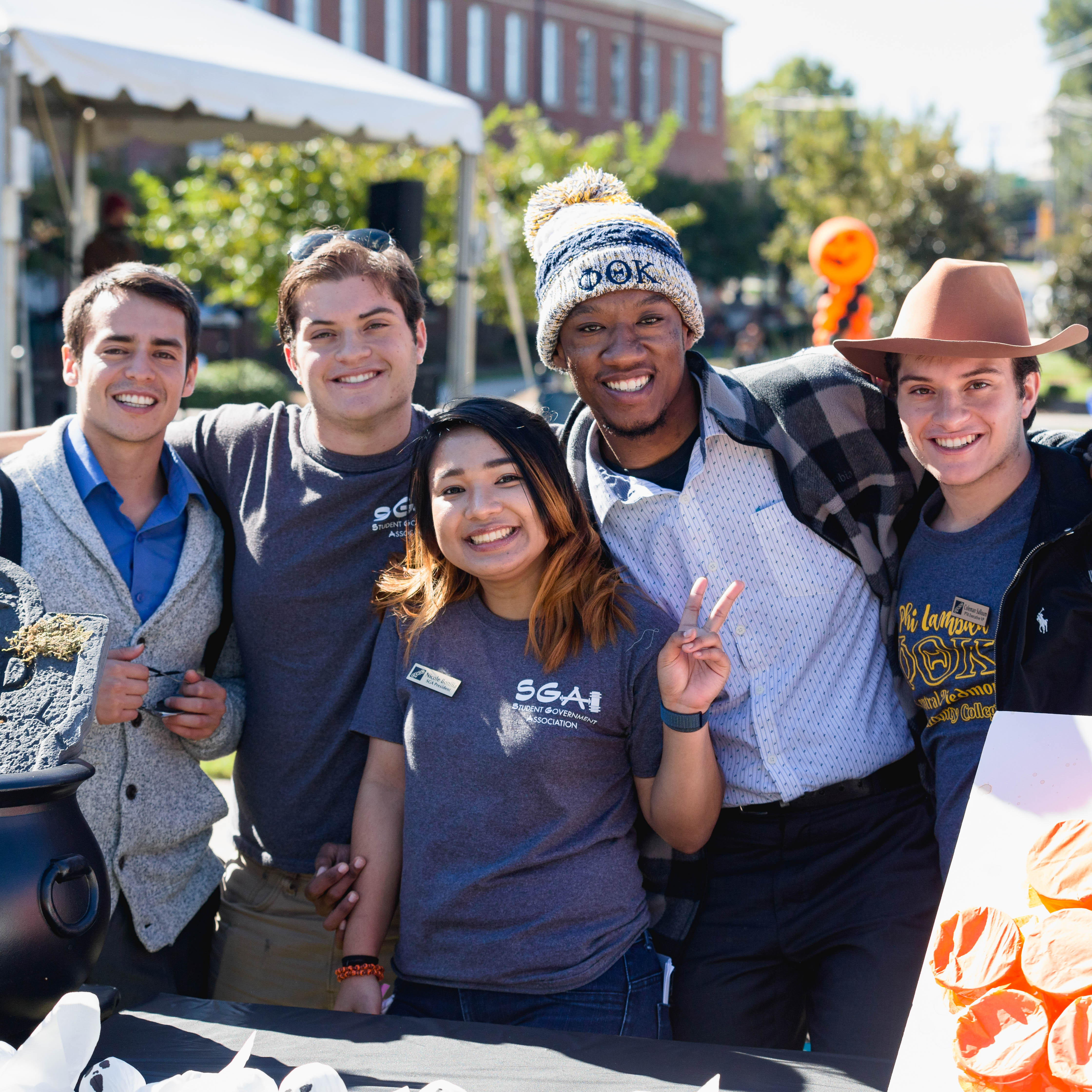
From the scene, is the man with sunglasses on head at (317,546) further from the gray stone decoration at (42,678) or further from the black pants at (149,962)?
the gray stone decoration at (42,678)

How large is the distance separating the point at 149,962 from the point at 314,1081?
1.09m

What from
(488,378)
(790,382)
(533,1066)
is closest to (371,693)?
(533,1066)

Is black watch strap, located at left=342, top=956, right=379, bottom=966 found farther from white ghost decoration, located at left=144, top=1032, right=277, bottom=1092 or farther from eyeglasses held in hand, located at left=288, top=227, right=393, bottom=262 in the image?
eyeglasses held in hand, located at left=288, top=227, right=393, bottom=262

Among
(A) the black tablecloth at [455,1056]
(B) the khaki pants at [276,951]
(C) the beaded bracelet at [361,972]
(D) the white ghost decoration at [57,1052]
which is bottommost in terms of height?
(B) the khaki pants at [276,951]

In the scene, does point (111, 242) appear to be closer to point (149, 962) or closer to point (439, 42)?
point (149, 962)

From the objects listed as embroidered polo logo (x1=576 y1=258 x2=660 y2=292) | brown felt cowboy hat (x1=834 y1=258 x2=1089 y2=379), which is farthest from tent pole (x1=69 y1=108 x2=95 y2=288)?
brown felt cowboy hat (x1=834 y1=258 x2=1089 y2=379)

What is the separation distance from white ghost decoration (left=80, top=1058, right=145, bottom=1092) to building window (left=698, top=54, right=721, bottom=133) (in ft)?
157

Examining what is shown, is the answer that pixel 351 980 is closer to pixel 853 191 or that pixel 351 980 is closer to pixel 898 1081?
pixel 898 1081

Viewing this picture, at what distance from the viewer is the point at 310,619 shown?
105 inches

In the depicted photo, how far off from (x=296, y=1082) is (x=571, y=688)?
2.93ft

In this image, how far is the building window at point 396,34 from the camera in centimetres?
3481

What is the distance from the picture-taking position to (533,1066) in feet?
5.99

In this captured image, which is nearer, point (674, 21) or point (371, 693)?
point (371, 693)

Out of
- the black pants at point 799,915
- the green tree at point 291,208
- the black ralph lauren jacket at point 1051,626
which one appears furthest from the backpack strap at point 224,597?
the green tree at point 291,208
